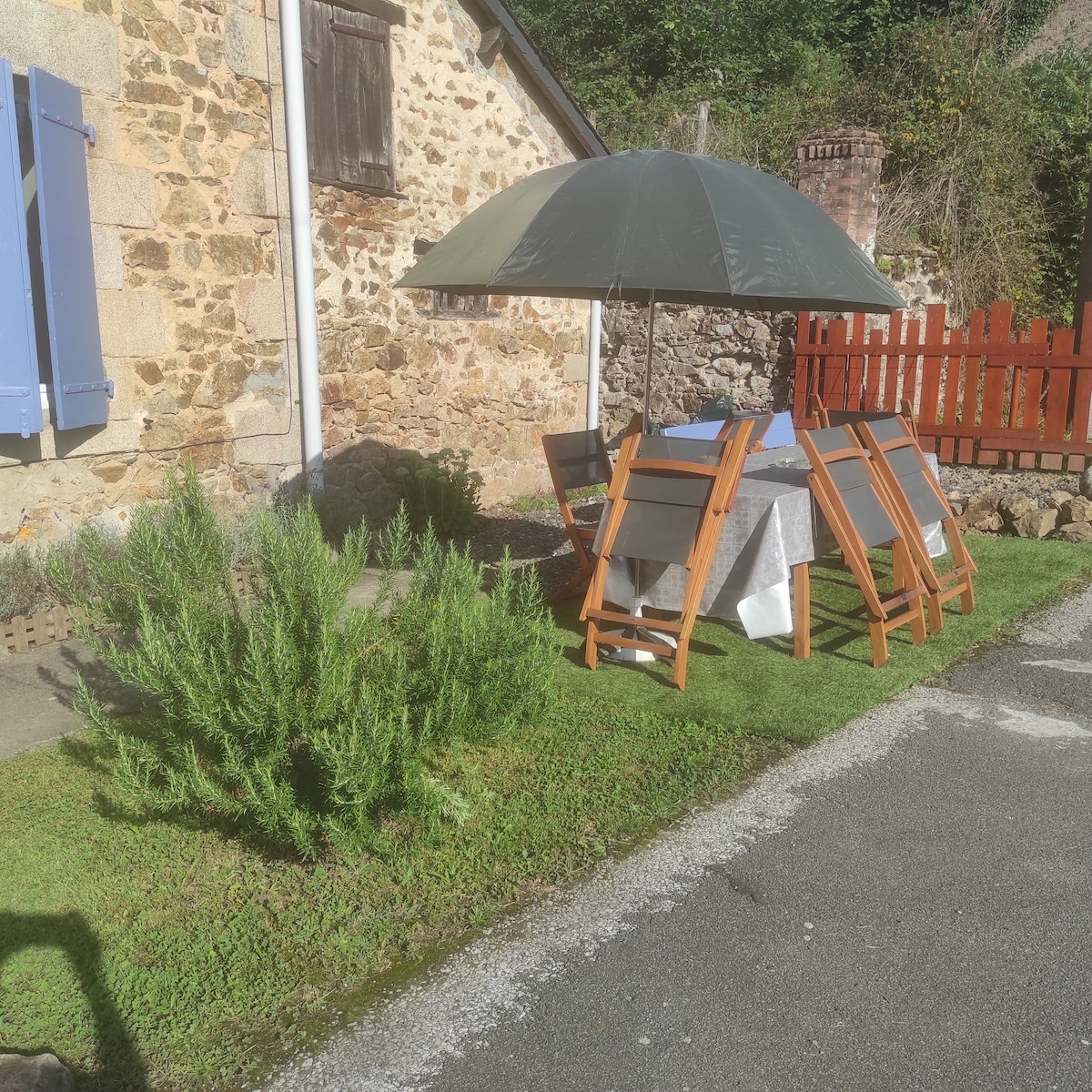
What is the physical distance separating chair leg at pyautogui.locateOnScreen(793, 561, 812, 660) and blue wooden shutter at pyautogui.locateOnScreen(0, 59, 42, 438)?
12.1 feet

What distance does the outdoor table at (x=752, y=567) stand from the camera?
449cm

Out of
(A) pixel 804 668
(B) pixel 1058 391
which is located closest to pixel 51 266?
(A) pixel 804 668

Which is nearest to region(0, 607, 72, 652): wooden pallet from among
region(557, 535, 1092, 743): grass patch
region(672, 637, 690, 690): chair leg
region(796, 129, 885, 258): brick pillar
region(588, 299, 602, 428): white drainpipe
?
region(557, 535, 1092, 743): grass patch

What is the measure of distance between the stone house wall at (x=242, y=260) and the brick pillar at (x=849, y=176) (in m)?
3.37

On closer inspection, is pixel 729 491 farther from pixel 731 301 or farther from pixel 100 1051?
pixel 100 1051

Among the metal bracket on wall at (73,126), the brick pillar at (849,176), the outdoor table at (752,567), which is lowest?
the outdoor table at (752,567)

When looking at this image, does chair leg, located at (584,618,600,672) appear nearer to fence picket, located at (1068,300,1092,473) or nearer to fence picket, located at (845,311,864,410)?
fence picket, located at (1068,300,1092,473)

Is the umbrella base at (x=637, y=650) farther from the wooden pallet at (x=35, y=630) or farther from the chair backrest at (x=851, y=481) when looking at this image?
the wooden pallet at (x=35, y=630)

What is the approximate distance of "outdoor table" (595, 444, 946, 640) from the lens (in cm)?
449

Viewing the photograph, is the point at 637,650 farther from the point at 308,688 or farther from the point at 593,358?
the point at 593,358

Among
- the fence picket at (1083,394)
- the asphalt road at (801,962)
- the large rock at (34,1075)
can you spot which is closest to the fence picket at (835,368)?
the fence picket at (1083,394)

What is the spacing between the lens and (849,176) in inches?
418

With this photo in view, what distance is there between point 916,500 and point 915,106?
10615mm

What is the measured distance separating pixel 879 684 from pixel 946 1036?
7.30ft
